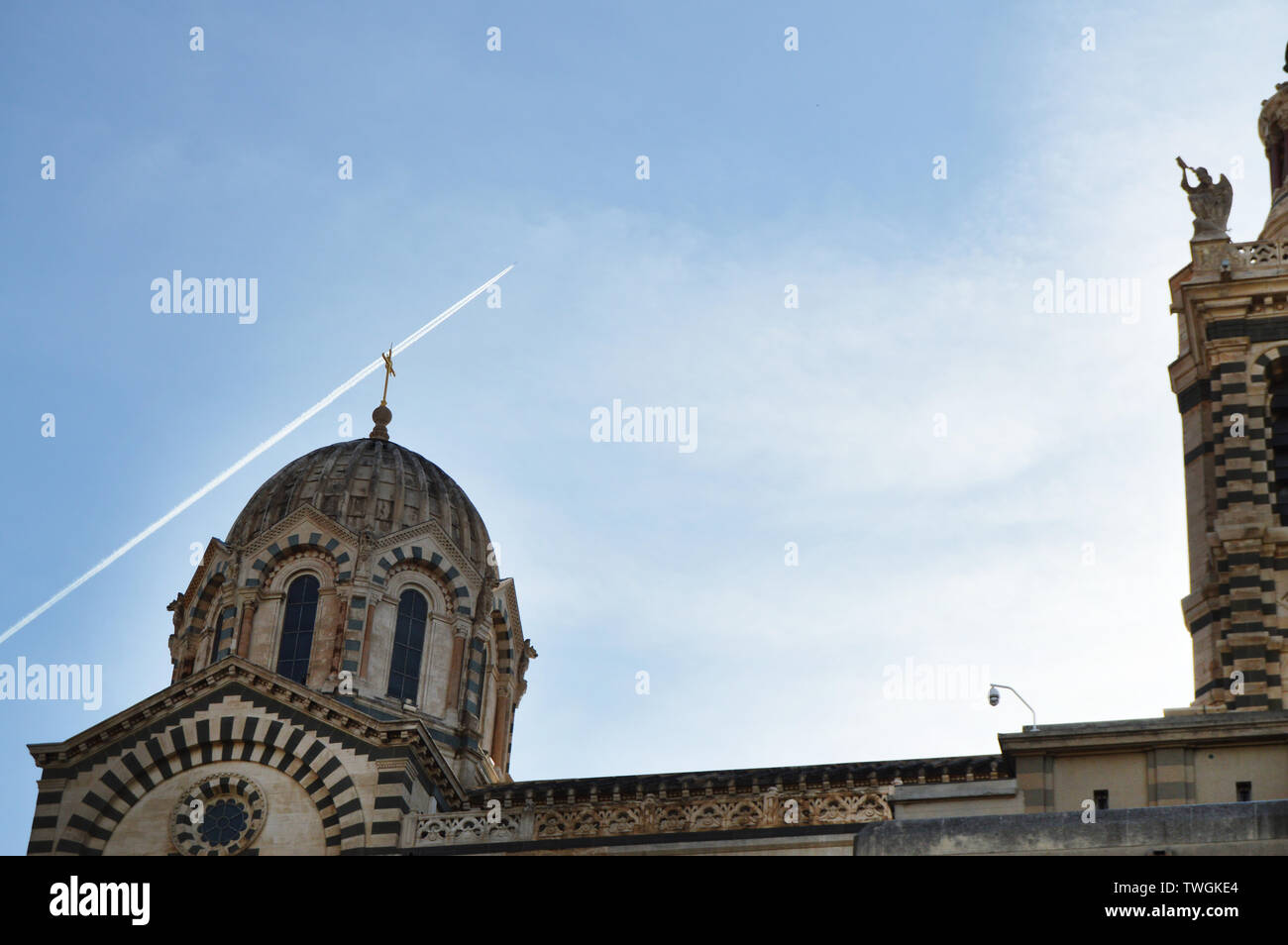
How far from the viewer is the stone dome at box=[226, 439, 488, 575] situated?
166 feet

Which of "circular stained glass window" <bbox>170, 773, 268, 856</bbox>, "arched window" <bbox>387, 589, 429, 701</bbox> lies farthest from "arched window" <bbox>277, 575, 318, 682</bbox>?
"circular stained glass window" <bbox>170, 773, 268, 856</bbox>

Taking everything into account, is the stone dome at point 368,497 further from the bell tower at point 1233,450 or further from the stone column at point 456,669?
the bell tower at point 1233,450

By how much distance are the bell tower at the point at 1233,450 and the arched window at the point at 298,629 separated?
62.7ft

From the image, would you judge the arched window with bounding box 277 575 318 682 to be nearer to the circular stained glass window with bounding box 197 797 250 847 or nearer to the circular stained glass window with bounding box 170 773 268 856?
the circular stained glass window with bounding box 170 773 268 856

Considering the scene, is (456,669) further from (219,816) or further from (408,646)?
(219,816)

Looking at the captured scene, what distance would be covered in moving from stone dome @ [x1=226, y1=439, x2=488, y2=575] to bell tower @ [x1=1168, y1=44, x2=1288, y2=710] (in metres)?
16.8

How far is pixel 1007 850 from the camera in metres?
26.6

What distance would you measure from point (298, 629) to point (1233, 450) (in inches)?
810

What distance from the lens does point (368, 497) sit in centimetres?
5088

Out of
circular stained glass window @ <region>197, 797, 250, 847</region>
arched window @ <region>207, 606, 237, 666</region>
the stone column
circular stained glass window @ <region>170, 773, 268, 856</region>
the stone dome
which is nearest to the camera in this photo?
circular stained glass window @ <region>170, 773, 268, 856</region>

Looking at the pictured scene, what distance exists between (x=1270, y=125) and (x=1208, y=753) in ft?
68.0

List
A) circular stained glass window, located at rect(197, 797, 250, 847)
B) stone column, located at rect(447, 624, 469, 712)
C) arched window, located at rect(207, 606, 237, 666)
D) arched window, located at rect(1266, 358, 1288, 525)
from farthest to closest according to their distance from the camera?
1. arched window, located at rect(207, 606, 237, 666)
2. stone column, located at rect(447, 624, 469, 712)
3. arched window, located at rect(1266, 358, 1288, 525)
4. circular stained glass window, located at rect(197, 797, 250, 847)

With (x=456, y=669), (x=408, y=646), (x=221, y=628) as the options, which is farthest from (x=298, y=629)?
(x=456, y=669)

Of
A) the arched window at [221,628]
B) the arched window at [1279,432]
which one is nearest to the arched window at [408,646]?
the arched window at [221,628]
